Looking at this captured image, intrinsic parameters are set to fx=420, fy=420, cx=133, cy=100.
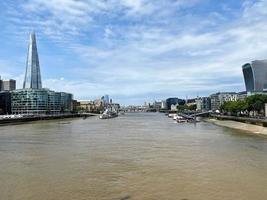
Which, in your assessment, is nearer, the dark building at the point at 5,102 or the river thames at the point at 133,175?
the river thames at the point at 133,175

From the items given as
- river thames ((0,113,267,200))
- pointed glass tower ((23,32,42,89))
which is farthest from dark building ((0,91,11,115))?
river thames ((0,113,267,200))

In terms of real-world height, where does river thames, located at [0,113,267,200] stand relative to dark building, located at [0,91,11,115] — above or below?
below

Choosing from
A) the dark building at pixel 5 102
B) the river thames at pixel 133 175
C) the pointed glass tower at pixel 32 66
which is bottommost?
the river thames at pixel 133 175

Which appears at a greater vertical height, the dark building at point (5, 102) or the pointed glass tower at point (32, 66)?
the pointed glass tower at point (32, 66)

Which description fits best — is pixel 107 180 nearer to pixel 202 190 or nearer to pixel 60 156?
pixel 202 190

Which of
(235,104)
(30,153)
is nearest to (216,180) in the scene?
(30,153)

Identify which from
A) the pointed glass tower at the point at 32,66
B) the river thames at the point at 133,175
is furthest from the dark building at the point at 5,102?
the river thames at the point at 133,175

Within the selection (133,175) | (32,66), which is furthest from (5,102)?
(133,175)

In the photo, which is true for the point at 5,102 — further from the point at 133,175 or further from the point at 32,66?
the point at 133,175

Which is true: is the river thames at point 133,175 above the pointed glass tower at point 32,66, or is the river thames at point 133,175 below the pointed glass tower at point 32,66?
below

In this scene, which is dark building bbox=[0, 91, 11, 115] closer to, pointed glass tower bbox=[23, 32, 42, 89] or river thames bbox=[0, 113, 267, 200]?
pointed glass tower bbox=[23, 32, 42, 89]

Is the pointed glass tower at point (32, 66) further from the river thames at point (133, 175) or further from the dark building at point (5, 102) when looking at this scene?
the river thames at point (133, 175)

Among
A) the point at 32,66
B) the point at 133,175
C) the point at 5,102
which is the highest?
the point at 32,66

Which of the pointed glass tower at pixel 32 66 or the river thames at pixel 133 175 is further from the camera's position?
the pointed glass tower at pixel 32 66
